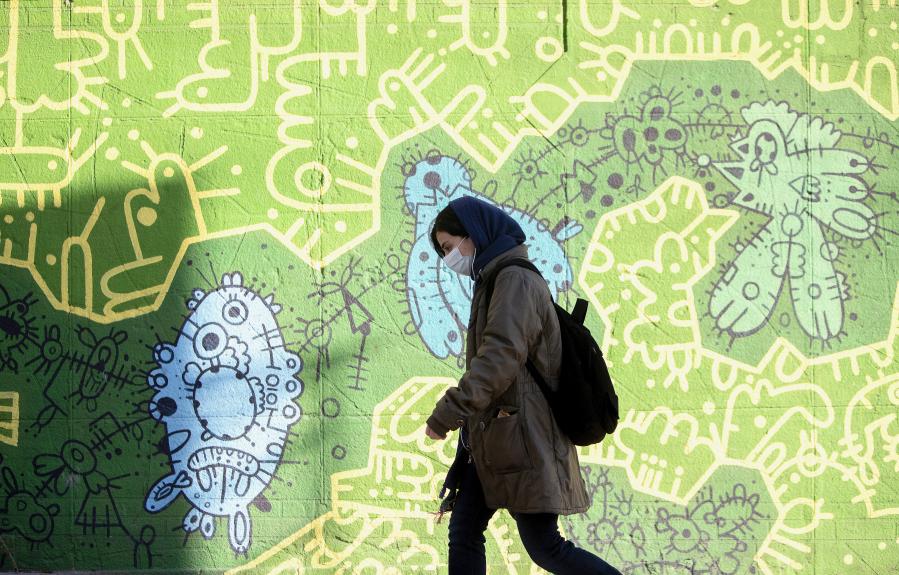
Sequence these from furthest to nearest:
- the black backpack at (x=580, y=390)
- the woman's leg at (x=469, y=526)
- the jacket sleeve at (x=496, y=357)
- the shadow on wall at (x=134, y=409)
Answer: the shadow on wall at (x=134, y=409), the woman's leg at (x=469, y=526), the black backpack at (x=580, y=390), the jacket sleeve at (x=496, y=357)

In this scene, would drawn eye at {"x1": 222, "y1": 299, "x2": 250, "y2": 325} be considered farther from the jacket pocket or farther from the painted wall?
the jacket pocket

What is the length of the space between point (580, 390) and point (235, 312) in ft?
6.59

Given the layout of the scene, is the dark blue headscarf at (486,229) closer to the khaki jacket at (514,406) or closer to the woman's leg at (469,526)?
the khaki jacket at (514,406)

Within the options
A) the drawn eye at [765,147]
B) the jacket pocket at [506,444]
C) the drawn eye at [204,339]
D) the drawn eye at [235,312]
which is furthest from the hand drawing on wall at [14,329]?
the drawn eye at [765,147]

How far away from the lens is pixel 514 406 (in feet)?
12.0

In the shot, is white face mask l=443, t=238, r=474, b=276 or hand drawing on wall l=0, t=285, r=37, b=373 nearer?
white face mask l=443, t=238, r=474, b=276

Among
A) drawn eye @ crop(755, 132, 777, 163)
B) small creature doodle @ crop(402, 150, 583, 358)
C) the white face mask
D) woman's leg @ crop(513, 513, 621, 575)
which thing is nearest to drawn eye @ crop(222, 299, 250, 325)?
small creature doodle @ crop(402, 150, 583, 358)

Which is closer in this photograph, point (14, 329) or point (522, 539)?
point (522, 539)

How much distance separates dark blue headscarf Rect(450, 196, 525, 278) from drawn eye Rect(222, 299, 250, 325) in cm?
156

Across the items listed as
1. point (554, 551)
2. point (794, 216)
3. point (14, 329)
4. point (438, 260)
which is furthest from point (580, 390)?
point (14, 329)

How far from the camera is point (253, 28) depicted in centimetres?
504

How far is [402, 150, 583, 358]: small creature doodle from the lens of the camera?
5023 millimetres

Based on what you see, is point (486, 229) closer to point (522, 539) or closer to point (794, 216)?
point (522, 539)

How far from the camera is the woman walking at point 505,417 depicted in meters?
3.56
